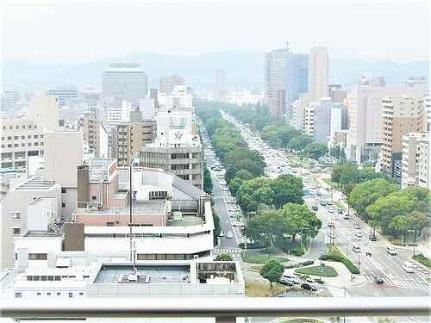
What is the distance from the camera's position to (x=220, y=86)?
687 cm

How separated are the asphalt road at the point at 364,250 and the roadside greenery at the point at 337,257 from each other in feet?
0.11

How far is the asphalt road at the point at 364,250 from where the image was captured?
3383mm

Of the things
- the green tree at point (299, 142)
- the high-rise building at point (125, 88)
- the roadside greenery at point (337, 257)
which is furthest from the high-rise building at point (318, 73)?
the high-rise building at point (125, 88)

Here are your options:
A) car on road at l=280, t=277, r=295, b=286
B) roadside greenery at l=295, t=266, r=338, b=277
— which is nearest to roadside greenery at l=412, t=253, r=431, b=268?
roadside greenery at l=295, t=266, r=338, b=277

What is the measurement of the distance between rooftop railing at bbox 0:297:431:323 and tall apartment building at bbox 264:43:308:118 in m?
5.09

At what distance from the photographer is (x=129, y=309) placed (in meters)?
0.78

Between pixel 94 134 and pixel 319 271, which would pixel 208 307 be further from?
pixel 94 134

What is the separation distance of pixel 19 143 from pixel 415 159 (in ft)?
12.2

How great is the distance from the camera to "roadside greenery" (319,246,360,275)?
4134 mm

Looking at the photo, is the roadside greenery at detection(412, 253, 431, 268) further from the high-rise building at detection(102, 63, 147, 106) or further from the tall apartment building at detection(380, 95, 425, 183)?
the high-rise building at detection(102, 63, 147, 106)

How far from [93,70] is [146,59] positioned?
49cm

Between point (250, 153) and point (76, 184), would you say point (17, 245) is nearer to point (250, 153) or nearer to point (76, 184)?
point (76, 184)

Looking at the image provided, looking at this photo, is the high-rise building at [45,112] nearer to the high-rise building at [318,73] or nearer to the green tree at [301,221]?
the high-rise building at [318,73]

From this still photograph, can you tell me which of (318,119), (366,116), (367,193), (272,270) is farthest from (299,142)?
(272,270)
